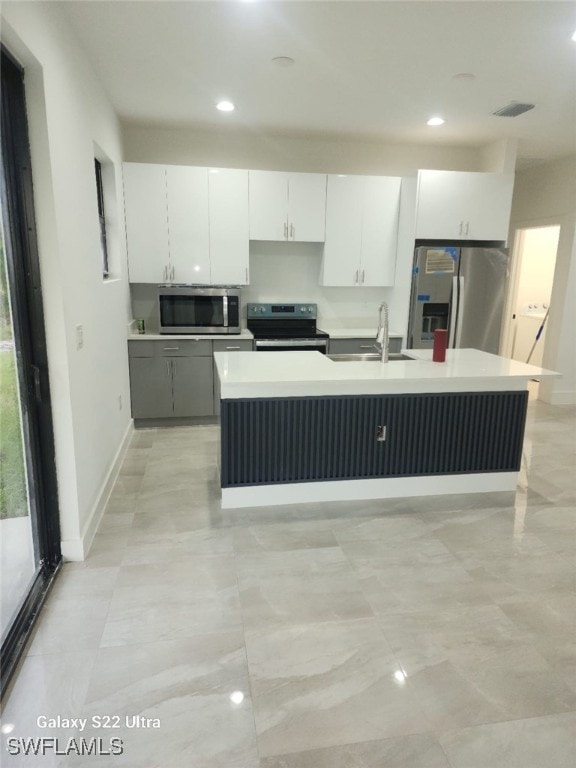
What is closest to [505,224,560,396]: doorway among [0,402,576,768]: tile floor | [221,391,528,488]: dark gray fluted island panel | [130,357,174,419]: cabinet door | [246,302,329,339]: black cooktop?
[246,302,329,339]: black cooktop

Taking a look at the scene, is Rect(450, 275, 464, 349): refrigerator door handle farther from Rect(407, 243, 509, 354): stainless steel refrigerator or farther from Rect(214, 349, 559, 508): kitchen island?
Rect(214, 349, 559, 508): kitchen island

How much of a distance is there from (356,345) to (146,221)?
90.5 inches

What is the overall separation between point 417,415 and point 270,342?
1903mm

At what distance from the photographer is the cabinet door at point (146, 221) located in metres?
4.27

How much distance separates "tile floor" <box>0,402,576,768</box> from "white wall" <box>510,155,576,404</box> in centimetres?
302

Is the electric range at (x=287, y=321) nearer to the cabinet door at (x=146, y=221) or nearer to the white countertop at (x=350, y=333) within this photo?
the white countertop at (x=350, y=333)

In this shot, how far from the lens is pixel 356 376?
290cm

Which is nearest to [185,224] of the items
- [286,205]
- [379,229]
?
[286,205]

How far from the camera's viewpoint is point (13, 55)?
1880 millimetres

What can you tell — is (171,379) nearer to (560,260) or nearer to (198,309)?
(198,309)

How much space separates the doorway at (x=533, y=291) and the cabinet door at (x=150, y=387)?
4882 mm

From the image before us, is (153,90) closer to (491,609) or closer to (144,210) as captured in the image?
(144,210)

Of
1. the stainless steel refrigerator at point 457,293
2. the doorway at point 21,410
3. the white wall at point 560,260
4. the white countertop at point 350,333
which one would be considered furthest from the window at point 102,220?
the white wall at point 560,260

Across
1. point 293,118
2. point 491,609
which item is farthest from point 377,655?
point 293,118
